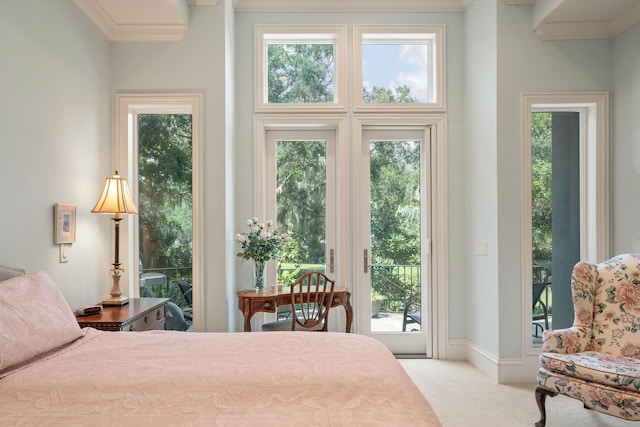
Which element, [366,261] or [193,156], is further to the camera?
[366,261]

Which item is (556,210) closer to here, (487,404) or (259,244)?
(487,404)

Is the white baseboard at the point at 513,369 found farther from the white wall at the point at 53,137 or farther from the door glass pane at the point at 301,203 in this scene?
the white wall at the point at 53,137

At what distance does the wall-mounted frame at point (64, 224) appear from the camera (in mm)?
2613

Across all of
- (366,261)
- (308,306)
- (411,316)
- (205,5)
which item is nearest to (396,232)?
(366,261)

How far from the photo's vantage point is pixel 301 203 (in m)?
4.17

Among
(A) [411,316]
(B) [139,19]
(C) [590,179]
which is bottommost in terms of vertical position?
(A) [411,316]

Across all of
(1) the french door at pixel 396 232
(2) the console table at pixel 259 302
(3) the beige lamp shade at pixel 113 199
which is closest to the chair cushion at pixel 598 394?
(2) the console table at pixel 259 302

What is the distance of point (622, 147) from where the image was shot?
11.0ft

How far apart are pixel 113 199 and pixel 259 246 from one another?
1198mm

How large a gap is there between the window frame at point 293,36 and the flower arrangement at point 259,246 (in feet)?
3.75

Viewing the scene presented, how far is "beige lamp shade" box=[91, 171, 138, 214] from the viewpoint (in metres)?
2.82

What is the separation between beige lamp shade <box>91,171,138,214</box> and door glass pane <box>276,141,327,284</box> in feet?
5.12

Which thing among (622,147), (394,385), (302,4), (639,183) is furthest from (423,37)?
(394,385)

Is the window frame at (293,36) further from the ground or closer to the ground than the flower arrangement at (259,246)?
further from the ground
